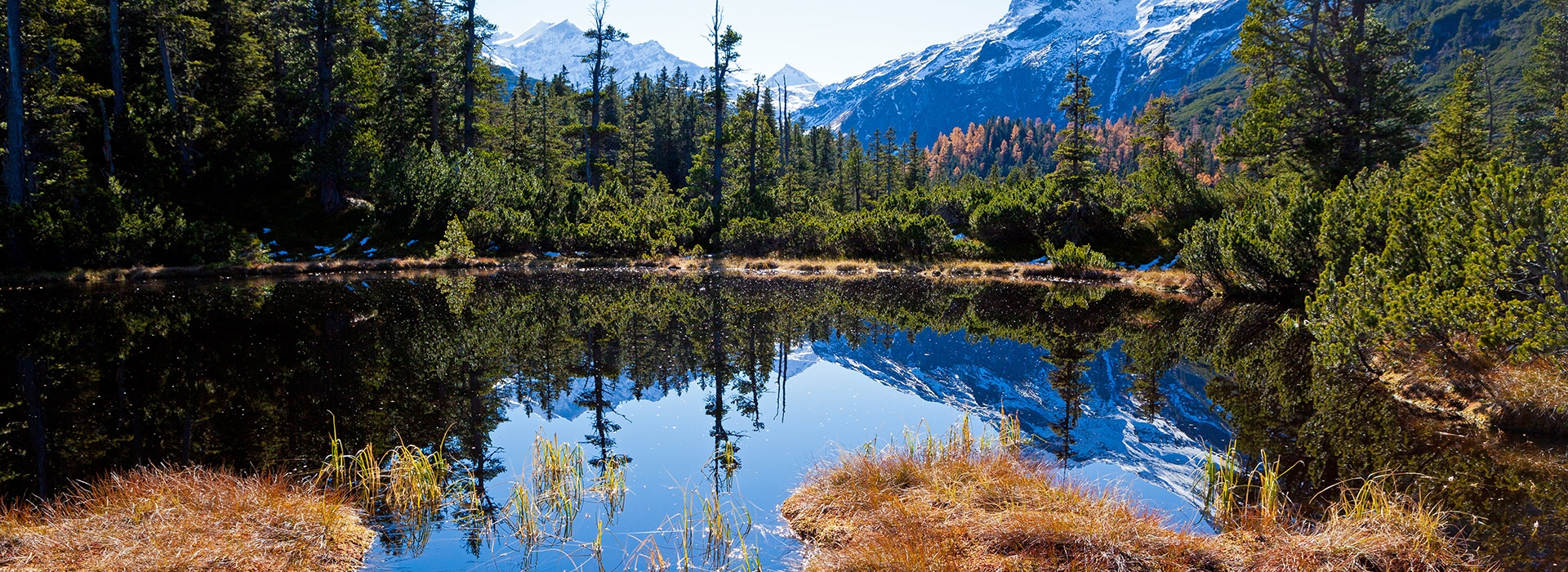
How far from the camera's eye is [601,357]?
1273 cm

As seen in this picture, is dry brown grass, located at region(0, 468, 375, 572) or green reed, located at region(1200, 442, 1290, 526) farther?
green reed, located at region(1200, 442, 1290, 526)

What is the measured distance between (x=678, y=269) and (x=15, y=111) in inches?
893

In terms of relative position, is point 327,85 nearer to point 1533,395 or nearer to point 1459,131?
point 1533,395

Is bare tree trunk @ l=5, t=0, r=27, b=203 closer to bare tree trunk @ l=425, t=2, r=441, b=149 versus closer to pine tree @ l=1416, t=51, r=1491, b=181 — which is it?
bare tree trunk @ l=425, t=2, r=441, b=149

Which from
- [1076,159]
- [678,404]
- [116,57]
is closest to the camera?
[678,404]

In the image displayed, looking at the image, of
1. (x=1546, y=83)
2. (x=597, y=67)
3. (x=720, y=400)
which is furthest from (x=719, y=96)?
(x=1546, y=83)

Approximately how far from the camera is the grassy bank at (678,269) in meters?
23.7

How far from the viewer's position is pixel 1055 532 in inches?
191

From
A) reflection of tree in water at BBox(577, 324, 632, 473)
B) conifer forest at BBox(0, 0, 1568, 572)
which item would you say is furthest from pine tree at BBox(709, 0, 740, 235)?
reflection of tree in water at BBox(577, 324, 632, 473)

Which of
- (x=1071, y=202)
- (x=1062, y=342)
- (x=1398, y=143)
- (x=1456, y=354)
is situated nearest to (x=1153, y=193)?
(x=1071, y=202)

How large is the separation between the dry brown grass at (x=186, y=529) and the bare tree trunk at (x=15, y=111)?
26.6 metres

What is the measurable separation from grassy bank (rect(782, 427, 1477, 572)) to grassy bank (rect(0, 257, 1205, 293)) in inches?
831

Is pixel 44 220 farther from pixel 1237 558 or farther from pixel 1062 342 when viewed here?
pixel 1237 558

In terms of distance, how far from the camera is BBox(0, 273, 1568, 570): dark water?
5.99m
